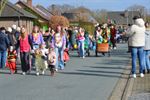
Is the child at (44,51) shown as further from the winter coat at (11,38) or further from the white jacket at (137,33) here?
the winter coat at (11,38)

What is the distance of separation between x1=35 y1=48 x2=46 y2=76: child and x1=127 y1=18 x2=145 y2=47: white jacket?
3.62 metres

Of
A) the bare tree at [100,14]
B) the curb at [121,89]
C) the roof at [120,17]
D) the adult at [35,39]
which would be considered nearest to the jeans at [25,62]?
the adult at [35,39]

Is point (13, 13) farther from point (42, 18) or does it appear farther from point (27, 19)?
point (42, 18)

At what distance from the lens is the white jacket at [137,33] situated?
52.1ft

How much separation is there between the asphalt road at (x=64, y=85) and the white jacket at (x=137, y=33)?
4.31 ft

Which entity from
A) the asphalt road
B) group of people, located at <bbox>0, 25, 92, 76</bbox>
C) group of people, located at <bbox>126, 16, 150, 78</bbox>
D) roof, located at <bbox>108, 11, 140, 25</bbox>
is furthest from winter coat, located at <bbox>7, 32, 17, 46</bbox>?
roof, located at <bbox>108, 11, 140, 25</bbox>

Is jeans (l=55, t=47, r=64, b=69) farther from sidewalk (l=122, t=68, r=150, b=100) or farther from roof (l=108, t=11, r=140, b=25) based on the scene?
roof (l=108, t=11, r=140, b=25)

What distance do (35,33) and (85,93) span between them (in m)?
7.05

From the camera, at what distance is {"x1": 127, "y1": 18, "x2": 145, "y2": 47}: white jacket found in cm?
1588

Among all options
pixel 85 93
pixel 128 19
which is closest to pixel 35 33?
pixel 85 93

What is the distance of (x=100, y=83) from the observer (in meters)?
15.1

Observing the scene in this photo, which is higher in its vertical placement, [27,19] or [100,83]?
[27,19]

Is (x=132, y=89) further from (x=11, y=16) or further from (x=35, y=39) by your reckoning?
(x=11, y=16)

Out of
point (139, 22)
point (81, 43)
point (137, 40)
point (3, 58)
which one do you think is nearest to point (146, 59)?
point (137, 40)
